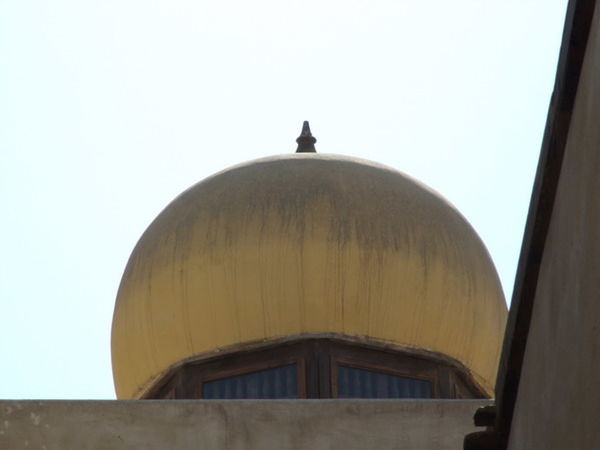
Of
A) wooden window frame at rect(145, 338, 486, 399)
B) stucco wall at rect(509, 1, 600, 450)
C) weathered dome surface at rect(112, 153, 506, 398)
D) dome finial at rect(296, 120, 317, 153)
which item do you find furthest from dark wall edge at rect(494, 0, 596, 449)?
dome finial at rect(296, 120, 317, 153)

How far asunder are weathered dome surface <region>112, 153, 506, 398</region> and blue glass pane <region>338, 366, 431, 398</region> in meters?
0.20

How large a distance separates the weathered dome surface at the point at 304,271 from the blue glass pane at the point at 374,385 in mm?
204

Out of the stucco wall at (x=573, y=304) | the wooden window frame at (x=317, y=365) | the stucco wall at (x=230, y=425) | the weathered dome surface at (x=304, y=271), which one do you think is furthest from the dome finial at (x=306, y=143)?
the stucco wall at (x=573, y=304)

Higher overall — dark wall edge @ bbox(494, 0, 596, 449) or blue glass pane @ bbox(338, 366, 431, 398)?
dark wall edge @ bbox(494, 0, 596, 449)

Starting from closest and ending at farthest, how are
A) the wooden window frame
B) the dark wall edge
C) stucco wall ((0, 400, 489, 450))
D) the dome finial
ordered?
the dark wall edge, stucco wall ((0, 400, 489, 450)), the wooden window frame, the dome finial

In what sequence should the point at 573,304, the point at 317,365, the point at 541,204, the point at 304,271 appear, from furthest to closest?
the point at 304,271, the point at 317,365, the point at 541,204, the point at 573,304

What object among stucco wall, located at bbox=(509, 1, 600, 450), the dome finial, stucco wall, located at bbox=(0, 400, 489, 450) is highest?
the dome finial

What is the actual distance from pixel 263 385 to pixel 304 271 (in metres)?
0.66

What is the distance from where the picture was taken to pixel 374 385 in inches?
407

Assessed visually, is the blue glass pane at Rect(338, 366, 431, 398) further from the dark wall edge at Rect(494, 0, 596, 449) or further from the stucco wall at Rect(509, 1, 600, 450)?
the stucco wall at Rect(509, 1, 600, 450)

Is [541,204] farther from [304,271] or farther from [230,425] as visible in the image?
[304,271]

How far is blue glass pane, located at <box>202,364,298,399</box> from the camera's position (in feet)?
33.4

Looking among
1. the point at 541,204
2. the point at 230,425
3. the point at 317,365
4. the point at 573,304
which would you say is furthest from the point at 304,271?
the point at 573,304

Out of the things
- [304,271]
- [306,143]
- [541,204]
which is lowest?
[304,271]
